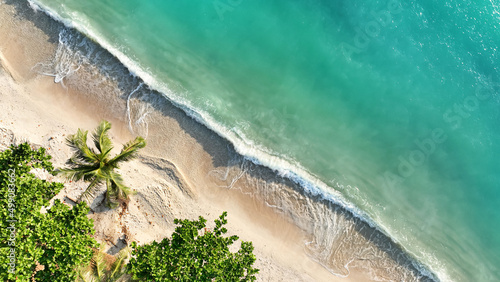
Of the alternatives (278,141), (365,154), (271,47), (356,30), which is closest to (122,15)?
(271,47)

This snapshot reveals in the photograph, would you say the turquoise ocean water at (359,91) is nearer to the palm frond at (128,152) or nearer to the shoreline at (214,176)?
the shoreline at (214,176)

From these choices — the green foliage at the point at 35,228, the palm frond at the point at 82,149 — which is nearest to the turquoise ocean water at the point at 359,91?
the palm frond at the point at 82,149

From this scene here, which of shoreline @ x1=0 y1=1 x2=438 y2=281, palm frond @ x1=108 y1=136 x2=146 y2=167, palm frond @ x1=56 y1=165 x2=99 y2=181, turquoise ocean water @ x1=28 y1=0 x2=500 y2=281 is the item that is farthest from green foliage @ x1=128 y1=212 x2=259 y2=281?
turquoise ocean water @ x1=28 y1=0 x2=500 y2=281

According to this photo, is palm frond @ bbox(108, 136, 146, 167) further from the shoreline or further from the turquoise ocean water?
the turquoise ocean water

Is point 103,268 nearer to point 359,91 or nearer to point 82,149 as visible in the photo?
point 82,149

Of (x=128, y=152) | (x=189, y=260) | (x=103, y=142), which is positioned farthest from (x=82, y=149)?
(x=189, y=260)

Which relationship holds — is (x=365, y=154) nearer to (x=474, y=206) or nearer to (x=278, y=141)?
(x=278, y=141)
